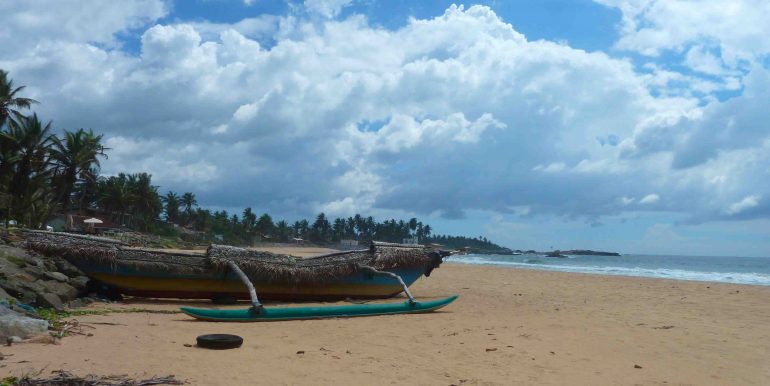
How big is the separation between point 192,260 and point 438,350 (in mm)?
6685

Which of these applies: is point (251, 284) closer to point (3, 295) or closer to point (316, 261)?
point (316, 261)

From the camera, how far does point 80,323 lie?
314 inches

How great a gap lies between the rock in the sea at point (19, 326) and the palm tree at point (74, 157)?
3097cm

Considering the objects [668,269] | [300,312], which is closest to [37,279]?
[300,312]

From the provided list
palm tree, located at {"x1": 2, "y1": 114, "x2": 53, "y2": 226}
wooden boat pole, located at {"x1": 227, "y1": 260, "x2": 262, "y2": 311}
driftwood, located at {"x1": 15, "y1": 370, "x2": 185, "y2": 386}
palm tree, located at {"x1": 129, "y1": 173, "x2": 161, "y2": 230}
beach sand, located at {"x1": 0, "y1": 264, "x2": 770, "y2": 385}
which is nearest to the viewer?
driftwood, located at {"x1": 15, "y1": 370, "x2": 185, "y2": 386}

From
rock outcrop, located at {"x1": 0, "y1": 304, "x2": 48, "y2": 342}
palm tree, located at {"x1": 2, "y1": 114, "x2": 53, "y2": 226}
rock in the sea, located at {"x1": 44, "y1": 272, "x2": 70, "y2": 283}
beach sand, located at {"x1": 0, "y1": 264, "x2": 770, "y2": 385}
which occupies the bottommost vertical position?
beach sand, located at {"x1": 0, "y1": 264, "x2": 770, "y2": 385}

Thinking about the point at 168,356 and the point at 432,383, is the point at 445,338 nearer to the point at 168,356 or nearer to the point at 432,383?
the point at 432,383

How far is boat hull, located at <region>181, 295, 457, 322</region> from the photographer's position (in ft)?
30.2

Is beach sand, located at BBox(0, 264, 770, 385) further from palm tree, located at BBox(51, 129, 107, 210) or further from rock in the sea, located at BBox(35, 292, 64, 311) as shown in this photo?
palm tree, located at BBox(51, 129, 107, 210)

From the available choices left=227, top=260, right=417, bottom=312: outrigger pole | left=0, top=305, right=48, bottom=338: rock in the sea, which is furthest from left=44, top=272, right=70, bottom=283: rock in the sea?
left=0, top=305, right=48, bottom=338: rock in the sea

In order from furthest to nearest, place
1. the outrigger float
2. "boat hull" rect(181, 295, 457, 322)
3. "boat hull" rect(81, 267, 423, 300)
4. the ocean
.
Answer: the ocean
"boat hull" rect(81, 267, 423, 300)
the outrigger float
"boat hull" rect(181, 295, 457, 322)

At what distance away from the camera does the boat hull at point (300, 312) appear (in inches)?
362

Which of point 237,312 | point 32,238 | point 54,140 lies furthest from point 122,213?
point 237,312

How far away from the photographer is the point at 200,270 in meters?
11.6
